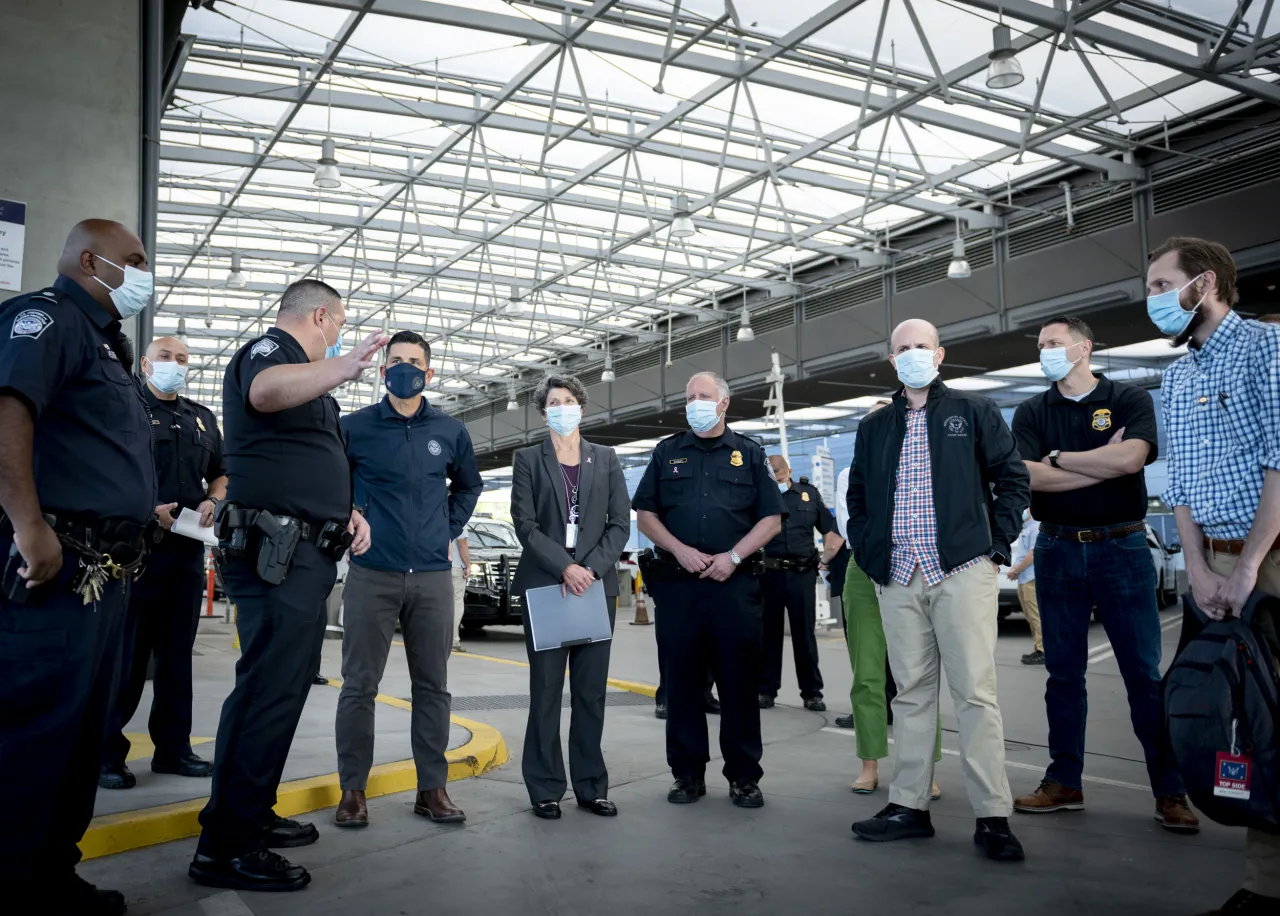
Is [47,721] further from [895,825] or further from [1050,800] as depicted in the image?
[1050,800]

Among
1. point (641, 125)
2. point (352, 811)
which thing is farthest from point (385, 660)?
point (641, 125)

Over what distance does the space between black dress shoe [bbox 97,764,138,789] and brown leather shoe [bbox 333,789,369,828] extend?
0.89 meters

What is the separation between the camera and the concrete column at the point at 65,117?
5.10 metres

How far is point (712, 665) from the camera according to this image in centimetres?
479

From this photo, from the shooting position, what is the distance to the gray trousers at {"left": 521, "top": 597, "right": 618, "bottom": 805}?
4.29 meters

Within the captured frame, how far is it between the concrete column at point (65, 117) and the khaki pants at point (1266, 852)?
5.23 metres

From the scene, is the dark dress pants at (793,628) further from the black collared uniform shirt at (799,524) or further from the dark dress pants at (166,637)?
the dark dress pants at (166,637)

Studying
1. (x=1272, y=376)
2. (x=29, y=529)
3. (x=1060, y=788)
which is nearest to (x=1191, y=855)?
(x=1060, y=788)

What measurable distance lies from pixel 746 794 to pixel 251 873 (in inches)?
80.7

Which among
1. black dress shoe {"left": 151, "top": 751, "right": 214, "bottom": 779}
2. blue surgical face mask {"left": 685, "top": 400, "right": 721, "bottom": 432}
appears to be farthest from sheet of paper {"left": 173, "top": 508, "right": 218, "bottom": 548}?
blue surgical face mask {"left": 685, "top": 400, "right": 721, "bottom": 432}

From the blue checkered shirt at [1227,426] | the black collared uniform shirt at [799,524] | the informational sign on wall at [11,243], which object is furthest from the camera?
the black collared uniform shirt at [799,524]

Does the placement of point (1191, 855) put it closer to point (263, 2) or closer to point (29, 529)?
point (29, 529)

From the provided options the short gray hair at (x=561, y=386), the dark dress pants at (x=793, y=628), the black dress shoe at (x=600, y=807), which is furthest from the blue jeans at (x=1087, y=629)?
the dark dress pants at (x=793, y=628)

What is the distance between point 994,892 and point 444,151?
1503cm
